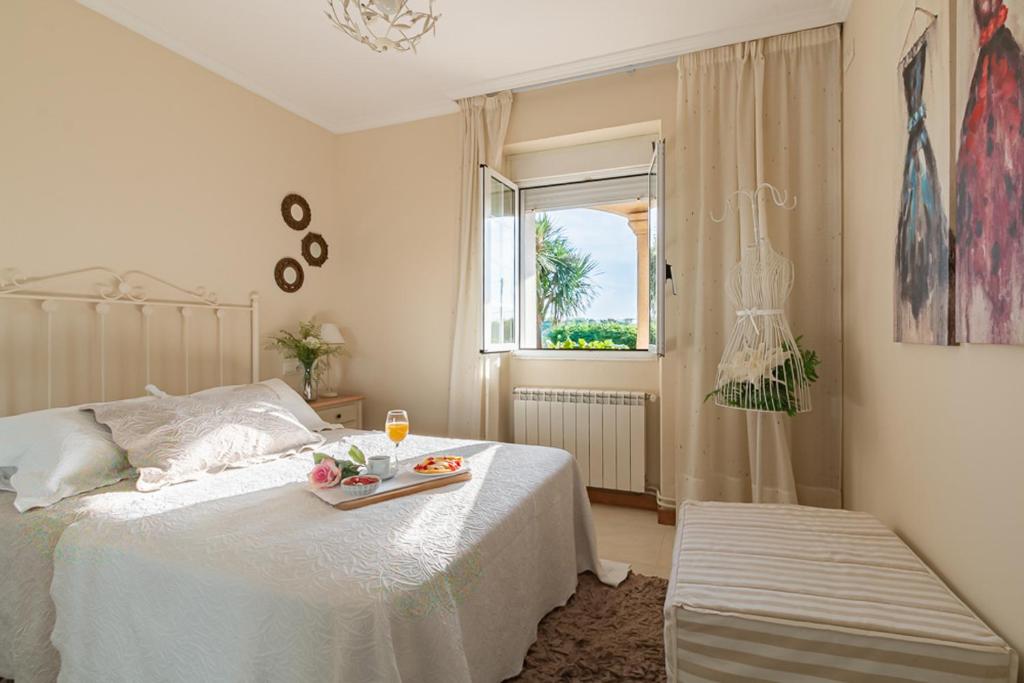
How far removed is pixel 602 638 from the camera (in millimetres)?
1785

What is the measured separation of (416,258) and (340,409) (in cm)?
125

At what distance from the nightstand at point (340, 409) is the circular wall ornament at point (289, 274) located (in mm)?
852

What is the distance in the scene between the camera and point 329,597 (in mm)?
1010

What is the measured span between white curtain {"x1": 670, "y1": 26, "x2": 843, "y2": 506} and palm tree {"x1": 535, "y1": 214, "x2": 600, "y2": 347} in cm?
89

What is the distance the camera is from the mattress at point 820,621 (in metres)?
1.03

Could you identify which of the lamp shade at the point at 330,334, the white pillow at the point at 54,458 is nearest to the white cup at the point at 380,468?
the white pillow at the point at 54,458

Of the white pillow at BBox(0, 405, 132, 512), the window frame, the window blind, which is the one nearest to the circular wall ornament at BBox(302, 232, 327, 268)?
the window frame

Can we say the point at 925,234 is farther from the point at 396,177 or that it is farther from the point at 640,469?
the point at 396,177

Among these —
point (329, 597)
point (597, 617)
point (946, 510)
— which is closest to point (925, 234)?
point (946, 510)

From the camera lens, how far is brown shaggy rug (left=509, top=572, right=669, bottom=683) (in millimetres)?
1603

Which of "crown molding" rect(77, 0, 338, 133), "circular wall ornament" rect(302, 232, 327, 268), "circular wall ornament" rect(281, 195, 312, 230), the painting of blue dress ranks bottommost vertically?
the painting of blue dress

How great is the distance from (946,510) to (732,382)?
92cm

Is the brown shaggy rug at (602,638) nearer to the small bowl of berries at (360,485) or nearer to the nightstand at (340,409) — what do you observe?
the small bowl of berries at (360,485)

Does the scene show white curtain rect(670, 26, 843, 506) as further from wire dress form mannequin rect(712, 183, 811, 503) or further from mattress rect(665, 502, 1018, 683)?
mattress rect(665, 502, 1018, 683)
